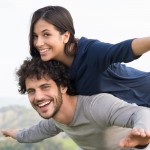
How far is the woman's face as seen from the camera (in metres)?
2.33

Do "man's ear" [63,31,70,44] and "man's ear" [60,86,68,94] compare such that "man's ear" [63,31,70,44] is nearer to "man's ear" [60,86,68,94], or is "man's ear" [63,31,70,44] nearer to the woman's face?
the woman's face

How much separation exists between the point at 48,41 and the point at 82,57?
195 mm

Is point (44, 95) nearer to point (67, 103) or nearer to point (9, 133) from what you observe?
point (67, 103)

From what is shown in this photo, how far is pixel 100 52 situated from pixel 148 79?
0.46 metres

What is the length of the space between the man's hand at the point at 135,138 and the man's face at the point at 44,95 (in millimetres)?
766

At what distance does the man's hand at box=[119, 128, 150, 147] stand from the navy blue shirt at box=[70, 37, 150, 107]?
A: 16.2 inches

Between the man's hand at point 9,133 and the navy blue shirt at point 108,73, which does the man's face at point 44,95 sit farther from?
the man's hand at point 9,133

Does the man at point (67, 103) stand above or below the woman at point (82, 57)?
below

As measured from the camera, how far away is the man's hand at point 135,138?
1.74 meters

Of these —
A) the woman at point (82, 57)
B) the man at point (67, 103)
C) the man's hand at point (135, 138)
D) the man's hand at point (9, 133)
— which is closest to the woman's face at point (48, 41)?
the woman at point (82, 57)

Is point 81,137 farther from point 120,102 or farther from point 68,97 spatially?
point 120,102

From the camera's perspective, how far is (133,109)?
→ 2123 mm

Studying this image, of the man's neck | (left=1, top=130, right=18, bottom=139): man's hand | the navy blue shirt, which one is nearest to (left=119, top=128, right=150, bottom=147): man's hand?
the navy blue shirt

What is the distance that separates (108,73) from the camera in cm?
240
